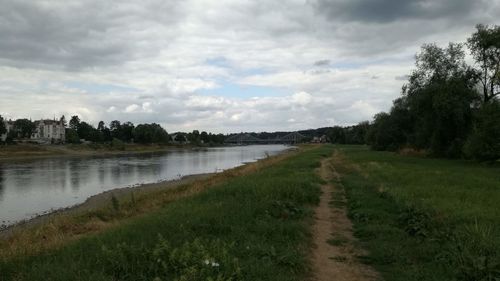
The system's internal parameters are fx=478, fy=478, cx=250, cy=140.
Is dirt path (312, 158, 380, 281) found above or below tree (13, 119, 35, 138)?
below

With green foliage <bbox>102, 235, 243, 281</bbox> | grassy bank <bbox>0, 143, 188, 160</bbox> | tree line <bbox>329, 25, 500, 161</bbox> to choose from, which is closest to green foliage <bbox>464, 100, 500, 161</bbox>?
tree line <bbox>329, 25, 500, 161</bbox>

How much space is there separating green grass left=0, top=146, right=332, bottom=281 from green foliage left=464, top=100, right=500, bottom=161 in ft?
108

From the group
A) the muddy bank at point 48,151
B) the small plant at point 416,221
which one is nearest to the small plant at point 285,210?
the small plant at point 416,221

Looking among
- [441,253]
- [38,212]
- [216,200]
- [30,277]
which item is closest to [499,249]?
[441,253]

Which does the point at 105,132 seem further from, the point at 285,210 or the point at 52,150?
the point at 285,210

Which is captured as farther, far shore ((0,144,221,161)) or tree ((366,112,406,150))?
far shore ((0,144,221,161))

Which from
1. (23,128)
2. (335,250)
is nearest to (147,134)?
(23,128)

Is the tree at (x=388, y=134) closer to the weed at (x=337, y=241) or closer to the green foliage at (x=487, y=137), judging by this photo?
the green foliage at (x=487, y=137)

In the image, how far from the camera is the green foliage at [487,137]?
136 feet

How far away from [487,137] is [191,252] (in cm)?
3945

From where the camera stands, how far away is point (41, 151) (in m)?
119

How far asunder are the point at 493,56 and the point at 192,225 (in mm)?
51774

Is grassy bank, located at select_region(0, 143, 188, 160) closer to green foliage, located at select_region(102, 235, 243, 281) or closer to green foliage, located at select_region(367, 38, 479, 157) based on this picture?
green foliage, located at select_region(367, 38, 479, 157)

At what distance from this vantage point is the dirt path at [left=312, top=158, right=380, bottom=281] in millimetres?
9445
